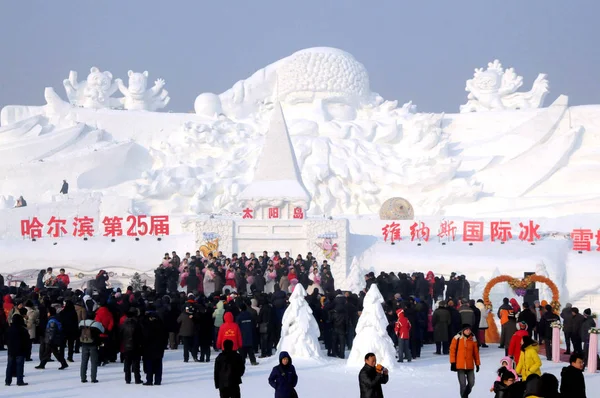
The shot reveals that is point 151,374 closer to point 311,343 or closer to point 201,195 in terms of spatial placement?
point 311,343

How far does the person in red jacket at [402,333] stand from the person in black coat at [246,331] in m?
2.08

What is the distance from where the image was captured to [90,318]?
42.8 ft

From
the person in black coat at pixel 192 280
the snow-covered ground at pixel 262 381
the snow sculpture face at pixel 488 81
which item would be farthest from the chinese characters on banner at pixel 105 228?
the snow sculpture face at pixel 488 81

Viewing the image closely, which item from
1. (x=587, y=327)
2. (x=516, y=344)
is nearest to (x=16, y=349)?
(x=516, y=344)

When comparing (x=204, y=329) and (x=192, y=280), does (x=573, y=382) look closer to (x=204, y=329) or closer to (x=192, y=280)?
(x=204, y=329)

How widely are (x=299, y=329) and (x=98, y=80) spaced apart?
97.4 feet

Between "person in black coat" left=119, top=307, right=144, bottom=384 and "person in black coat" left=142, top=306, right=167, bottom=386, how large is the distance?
0.39ft

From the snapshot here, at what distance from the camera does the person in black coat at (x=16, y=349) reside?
39.2 feet

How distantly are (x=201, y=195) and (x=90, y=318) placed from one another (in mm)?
21445

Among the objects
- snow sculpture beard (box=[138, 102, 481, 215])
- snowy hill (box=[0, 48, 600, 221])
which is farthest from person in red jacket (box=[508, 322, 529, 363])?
snowy hill (box=[0, 48, 600, 221])

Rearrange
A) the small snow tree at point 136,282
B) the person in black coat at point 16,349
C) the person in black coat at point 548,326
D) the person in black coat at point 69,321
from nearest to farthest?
the person in black coat at point 16,349 < the person in black coat at point 69,321 < the person in black coat at point 548,326 < the small snow tree at point 136,282

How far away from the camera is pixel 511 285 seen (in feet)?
66.5

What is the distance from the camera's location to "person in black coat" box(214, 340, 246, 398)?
30.4 ft

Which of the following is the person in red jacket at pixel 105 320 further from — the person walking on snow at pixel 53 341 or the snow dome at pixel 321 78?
the snow dome at pixel 321 78
